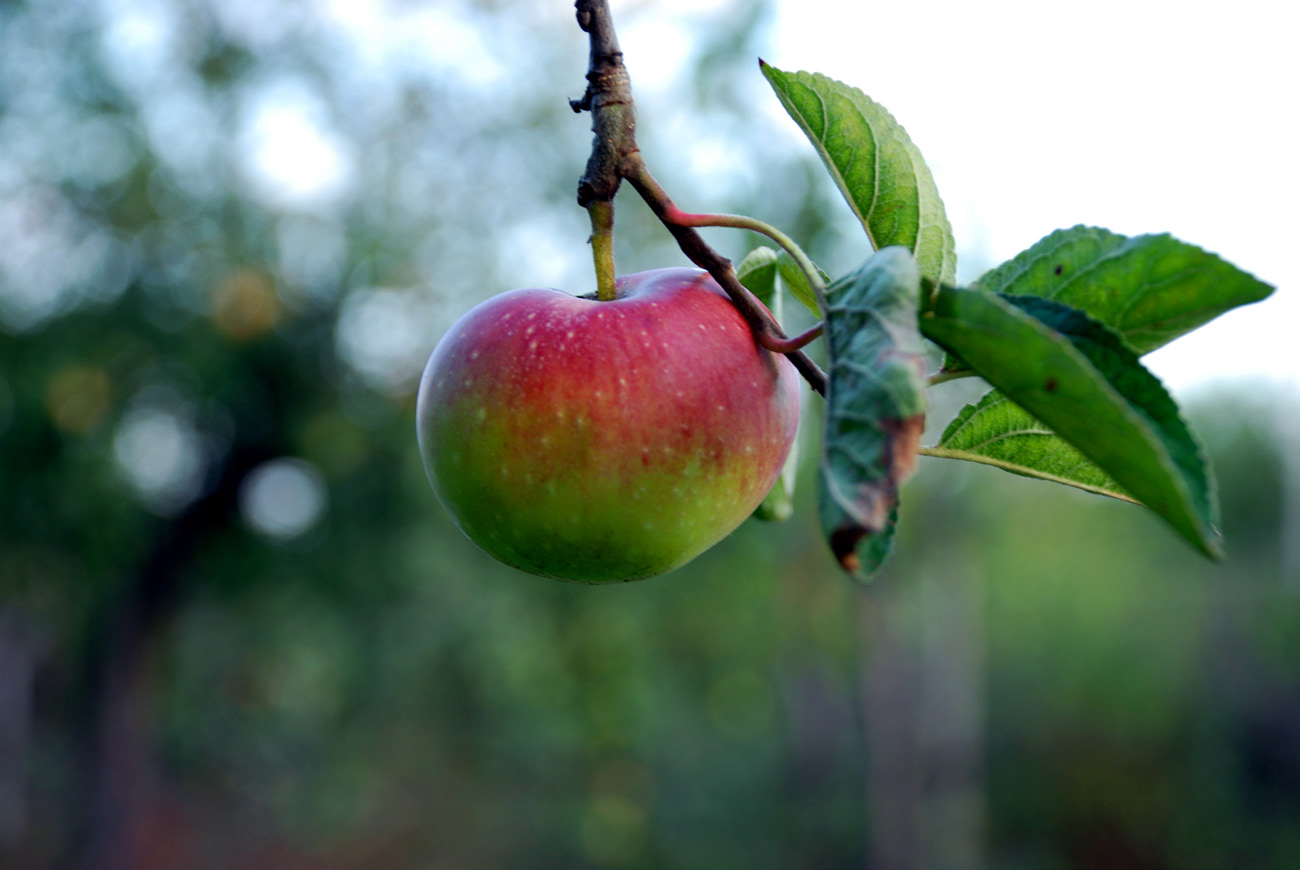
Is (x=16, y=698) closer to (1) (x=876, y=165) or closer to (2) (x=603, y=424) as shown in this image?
(2) (x=603, y=424)

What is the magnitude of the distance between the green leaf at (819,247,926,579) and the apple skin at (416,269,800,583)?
0.16 metres

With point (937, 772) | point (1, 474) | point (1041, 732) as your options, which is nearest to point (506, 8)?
point (1, 474)

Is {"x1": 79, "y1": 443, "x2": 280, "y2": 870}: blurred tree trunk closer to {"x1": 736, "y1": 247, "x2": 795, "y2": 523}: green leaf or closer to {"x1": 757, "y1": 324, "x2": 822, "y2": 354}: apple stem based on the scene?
{"x1": 736, "y1": 247, "x2": 795, "y2": 523}: green leaf

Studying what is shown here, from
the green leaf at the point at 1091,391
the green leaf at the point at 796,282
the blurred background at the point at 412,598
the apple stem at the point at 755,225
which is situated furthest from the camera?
the blurred background at the point at 412,598

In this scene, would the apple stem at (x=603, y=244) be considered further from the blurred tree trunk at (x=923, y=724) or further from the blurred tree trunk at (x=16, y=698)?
the blurred tree trunk at (x=16, y=698)

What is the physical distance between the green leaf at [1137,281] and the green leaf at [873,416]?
10 centimetres

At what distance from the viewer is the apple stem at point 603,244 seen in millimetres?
544

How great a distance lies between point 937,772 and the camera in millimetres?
7367

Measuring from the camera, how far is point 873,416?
0.37 metres

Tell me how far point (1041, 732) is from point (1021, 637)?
1481mm

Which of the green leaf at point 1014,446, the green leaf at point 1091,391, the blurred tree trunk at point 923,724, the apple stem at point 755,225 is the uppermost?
the apple stem at point 755,225

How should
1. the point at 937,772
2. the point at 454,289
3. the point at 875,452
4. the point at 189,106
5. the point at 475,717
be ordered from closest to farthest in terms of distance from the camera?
the point at 875,452 → the point at 189,106 → the point at 454,289 → the point at 937,772 → the point at 475,717

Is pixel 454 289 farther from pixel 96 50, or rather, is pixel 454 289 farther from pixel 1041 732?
pixel 1041 732

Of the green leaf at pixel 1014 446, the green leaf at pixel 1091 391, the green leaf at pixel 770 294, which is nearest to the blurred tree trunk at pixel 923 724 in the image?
the green leaf at pixel 770 294
